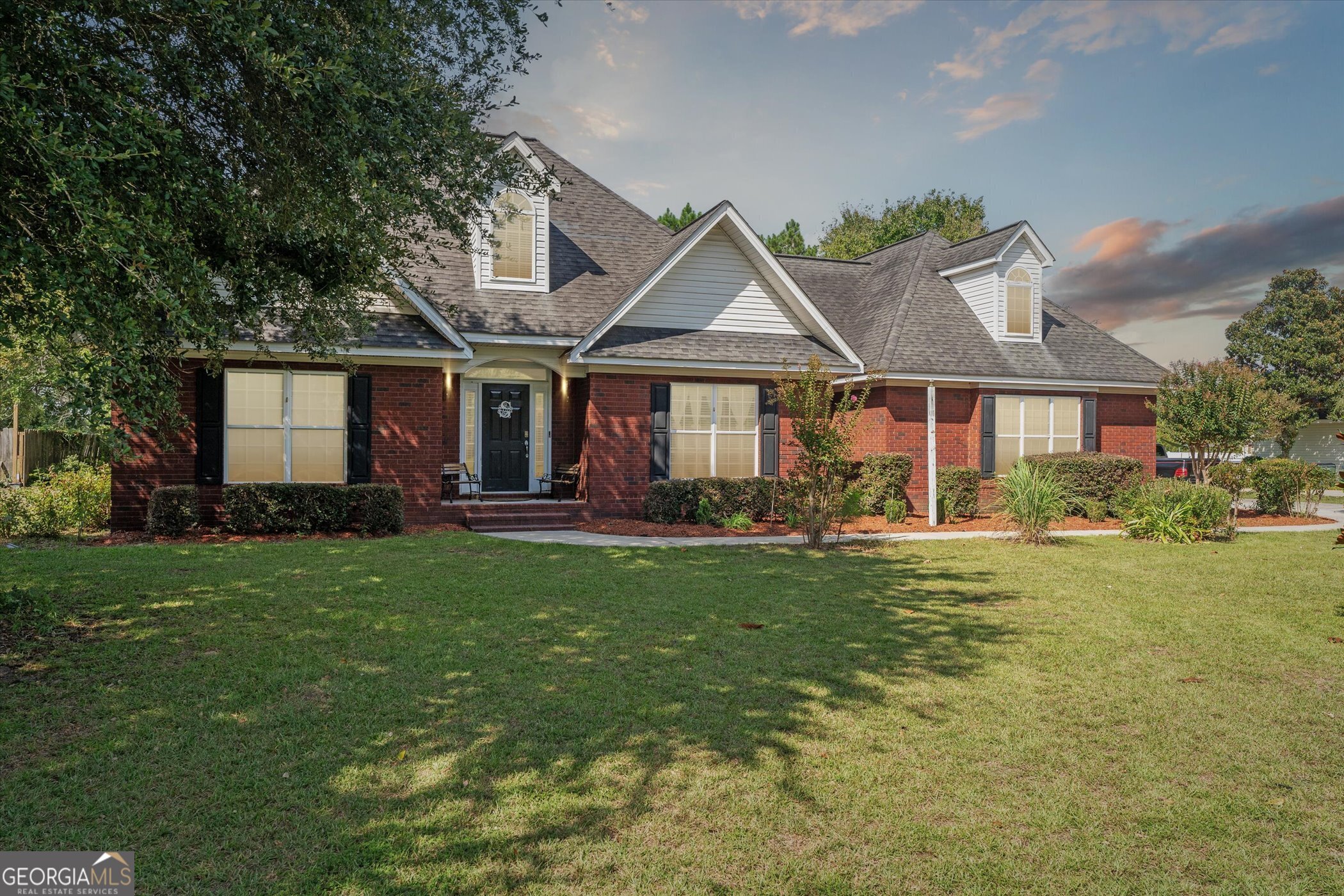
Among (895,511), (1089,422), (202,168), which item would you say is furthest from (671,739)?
(1089,422)

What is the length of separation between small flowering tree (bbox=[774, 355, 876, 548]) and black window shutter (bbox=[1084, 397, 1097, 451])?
948 centimetres

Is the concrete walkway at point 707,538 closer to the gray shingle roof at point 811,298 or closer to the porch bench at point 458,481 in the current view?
the porch bench at point 458,481

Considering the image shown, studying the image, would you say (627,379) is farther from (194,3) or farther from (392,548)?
(194,3)

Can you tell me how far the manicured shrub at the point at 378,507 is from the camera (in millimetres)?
13062

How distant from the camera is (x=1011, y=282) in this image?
1945cm

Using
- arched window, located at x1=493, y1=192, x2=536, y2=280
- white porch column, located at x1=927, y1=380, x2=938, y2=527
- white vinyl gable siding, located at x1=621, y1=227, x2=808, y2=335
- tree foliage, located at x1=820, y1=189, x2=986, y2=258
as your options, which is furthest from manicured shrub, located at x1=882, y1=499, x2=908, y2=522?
tree foliage, located at x1=820, y1=189, x2=986, y2=258

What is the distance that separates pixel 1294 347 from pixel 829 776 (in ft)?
204

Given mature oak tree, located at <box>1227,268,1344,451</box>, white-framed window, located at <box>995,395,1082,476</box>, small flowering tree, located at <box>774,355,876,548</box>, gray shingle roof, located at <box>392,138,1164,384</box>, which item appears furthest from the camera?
mature oak tree, located at <box>1227,268,1344,451</box>

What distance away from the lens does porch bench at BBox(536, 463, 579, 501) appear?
16188 millimetres

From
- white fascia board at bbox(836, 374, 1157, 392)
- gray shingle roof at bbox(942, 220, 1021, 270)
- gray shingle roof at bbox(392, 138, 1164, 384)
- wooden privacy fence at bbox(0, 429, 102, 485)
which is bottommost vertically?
wooden privacy fence at bbox(0, 429, 102, 485)

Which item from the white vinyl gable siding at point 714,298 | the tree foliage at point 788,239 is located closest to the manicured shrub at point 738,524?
the white vinyl gable siding at point 714,298

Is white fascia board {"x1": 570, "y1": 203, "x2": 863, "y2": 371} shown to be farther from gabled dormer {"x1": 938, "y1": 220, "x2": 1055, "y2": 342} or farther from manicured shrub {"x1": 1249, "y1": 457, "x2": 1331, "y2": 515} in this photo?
manicured shrub {"x1": 1249, "y1": 457, "x2": 1331, "y2": 515}

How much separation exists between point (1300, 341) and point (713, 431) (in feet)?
174

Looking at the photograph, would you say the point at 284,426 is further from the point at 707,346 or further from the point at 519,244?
the point at 707,346
